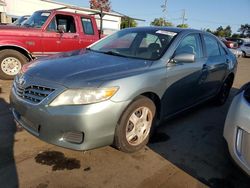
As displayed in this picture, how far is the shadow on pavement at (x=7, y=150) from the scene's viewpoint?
2.55 metres

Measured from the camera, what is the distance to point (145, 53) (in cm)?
372

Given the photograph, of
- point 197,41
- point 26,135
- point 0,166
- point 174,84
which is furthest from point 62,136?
point 197,41

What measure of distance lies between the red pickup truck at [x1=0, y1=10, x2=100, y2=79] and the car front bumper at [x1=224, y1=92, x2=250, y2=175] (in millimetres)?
5432

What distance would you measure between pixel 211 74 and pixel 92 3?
5183cm

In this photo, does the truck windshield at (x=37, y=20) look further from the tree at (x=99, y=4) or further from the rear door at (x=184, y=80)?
the tree at (x=99, y=4)

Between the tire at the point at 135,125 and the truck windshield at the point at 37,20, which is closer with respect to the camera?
the tire at the point at 135,125

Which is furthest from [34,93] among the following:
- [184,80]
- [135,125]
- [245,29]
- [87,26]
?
[245,29]

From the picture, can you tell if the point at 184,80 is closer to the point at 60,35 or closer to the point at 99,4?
the point at 60,35

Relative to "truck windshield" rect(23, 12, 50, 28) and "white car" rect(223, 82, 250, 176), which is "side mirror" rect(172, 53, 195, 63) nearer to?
"white car" rect(223, 82, 250, 176)

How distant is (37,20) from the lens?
690 centimetres

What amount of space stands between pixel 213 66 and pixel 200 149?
176 centimetres

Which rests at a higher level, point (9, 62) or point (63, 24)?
point (63, 24)

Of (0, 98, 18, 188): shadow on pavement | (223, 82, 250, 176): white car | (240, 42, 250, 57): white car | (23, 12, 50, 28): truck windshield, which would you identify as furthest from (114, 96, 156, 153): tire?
(240, 42, 250, 57): white car

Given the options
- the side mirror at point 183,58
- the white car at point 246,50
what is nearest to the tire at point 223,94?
the side mirror at point 183,58
